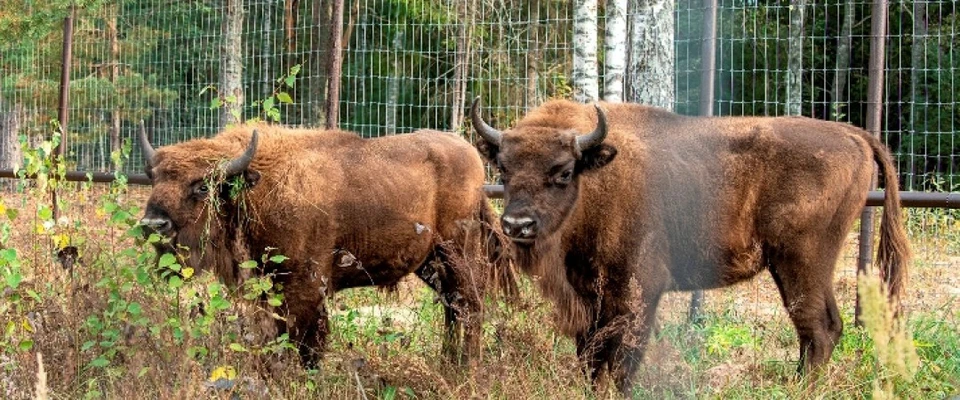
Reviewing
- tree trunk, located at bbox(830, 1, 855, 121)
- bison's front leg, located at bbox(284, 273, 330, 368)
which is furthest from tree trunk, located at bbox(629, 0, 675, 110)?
bison's front leg, located at bbox(284, 273, 330, 368)

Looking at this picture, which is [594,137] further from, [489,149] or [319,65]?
[319,65]

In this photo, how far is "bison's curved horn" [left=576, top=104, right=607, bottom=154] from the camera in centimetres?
574

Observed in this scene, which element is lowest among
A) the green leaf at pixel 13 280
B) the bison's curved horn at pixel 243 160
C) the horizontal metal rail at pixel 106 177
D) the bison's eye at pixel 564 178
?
the green leaf at pixel 13 280

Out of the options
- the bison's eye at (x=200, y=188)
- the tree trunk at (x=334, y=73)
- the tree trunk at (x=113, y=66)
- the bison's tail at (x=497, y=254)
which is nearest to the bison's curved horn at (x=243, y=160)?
the bison's eye at (x=200, y=188)

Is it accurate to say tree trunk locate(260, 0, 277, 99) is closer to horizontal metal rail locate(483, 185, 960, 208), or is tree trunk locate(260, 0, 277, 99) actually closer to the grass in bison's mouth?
the grass in bison's mouth

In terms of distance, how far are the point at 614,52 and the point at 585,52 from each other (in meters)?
0.47

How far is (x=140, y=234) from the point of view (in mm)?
5695

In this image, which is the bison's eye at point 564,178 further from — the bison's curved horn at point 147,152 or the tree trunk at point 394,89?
the tree trunk at point 394,89

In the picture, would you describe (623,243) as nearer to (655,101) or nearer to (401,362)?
(401,362)

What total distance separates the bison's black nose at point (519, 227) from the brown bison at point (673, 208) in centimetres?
2

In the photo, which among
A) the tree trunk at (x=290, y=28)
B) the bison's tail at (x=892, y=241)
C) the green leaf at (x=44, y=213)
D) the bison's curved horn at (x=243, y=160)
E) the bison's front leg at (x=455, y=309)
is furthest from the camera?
the tree trunk at (x=290, y=28)

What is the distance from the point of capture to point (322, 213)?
639 cm

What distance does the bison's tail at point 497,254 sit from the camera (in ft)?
21.7

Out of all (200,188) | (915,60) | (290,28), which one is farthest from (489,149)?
(915,60)
